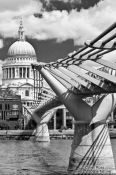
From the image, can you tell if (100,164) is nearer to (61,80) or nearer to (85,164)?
(85,164)

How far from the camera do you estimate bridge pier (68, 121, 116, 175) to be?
36594 millimetres

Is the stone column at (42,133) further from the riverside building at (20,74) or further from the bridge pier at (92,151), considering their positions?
the riverside building at (20,74)

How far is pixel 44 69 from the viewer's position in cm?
4916

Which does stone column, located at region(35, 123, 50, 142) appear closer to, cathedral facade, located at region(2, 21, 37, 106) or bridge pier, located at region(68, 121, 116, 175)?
bridge pier, located at region(68, 121, 116, 175)

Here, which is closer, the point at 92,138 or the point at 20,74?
the point at 92,138

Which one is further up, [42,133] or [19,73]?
[19,73]

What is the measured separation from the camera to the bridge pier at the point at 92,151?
3659 cm

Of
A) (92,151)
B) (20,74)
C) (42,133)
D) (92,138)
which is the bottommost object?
(92,151)

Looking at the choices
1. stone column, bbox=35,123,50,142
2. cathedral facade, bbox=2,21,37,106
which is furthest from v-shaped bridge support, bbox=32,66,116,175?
cathedral facade, bbox=2,21,37,106

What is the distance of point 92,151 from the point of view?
3709 cm

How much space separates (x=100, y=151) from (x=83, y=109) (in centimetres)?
369

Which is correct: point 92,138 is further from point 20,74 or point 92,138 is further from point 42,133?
point 20,74

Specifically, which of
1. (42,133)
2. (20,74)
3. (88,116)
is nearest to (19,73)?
(20,74)

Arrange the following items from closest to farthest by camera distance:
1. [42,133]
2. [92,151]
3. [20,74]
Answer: [92,151] → [42,133] → [20,74]
